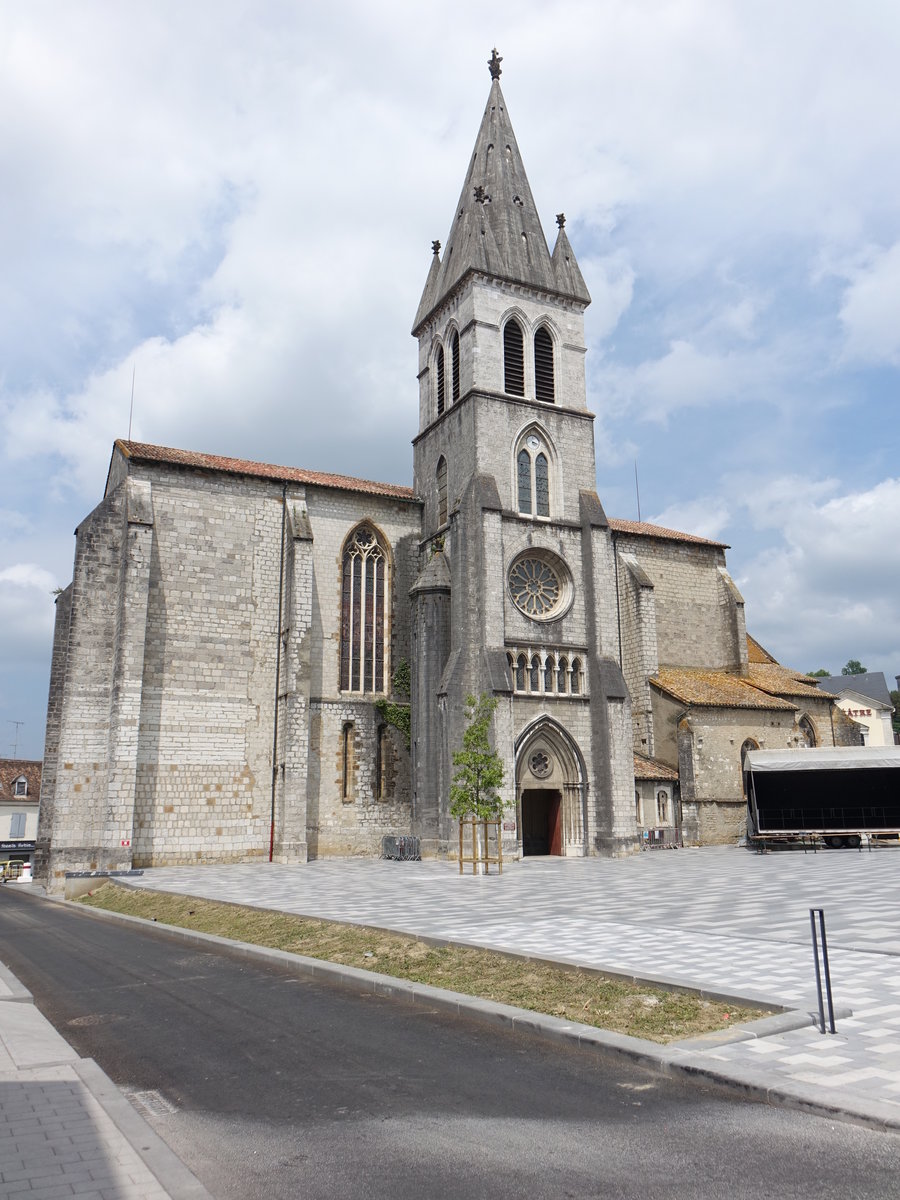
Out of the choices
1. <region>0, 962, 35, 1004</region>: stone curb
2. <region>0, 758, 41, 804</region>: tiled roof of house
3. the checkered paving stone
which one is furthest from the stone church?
<region>0, 758, 41, 804</region>: tiled roof of house

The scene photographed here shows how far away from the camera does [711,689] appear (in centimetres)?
3762

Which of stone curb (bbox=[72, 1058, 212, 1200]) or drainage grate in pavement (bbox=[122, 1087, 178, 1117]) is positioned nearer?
stone curb (bbox=[72, 1058, 212, 1200])

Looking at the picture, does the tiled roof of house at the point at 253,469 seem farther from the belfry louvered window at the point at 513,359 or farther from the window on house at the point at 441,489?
the belfry louvered window at the point at 513,359

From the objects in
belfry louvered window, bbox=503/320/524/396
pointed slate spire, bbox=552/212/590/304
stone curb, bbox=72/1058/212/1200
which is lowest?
stone curb, bbox=72/1058/212/1200

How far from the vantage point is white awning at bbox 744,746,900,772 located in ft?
105

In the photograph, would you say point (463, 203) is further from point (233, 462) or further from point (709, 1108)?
point (709, 1108)

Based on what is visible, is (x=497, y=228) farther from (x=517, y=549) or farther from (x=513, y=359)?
(x=517, y=549)

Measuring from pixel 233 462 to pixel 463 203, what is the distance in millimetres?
15428

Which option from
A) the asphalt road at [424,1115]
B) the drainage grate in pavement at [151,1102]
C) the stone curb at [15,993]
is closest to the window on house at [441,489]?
the stone curb at [15,993]

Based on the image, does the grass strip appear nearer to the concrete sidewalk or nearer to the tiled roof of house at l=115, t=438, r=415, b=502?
the concrete sidewalk

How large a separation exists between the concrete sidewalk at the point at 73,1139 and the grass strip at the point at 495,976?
397 cm

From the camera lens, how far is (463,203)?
1511 inches

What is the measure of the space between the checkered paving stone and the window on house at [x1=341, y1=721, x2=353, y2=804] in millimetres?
4451

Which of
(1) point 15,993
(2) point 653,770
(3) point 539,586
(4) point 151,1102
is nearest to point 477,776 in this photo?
(3) point 539,586
